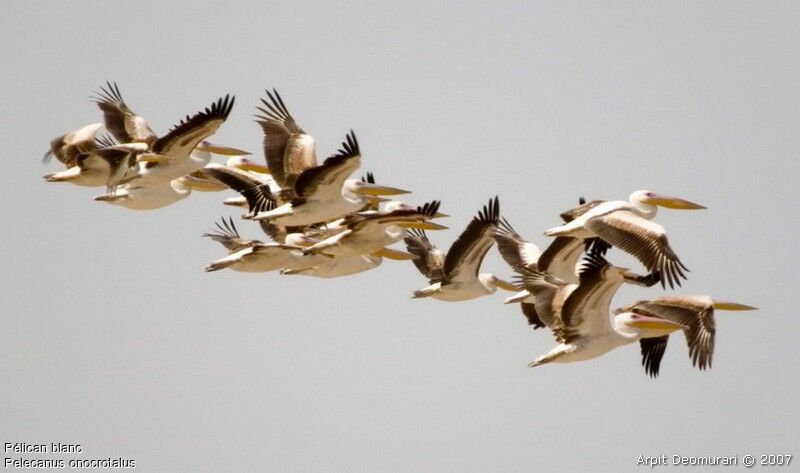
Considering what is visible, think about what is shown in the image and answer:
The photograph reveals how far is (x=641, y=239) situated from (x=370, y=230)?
295cm

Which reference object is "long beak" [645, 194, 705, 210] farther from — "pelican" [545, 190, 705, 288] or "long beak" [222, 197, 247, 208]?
"long beak" [222, 197, 247, 208]

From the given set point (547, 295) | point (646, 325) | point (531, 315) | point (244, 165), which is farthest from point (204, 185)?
point (646, 325)

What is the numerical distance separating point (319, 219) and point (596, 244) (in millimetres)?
2926

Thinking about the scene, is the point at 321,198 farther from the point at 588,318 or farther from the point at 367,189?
the point at 588,318

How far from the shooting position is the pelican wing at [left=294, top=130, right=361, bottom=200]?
18.0 meters

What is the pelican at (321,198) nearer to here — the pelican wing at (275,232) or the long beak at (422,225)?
the long beak at (422,225)

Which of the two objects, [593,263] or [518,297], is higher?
[593,263]

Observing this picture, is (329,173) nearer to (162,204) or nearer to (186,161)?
(186,161)

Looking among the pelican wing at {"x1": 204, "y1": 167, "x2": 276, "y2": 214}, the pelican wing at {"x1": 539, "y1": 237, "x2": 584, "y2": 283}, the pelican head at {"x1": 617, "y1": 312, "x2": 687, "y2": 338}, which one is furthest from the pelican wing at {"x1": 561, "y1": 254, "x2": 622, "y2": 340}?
the pelican wing at {"x1": 204, "y1": 167, "x2": 276, "y2": 214}

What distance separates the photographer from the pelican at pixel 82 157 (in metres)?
20.7

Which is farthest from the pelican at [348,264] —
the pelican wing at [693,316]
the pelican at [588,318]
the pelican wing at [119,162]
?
the pelican wing at [693,316]

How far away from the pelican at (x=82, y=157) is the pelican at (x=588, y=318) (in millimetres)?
5222

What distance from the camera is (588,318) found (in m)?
17.6

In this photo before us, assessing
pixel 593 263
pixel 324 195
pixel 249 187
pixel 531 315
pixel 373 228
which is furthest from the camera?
pixel 531 315
